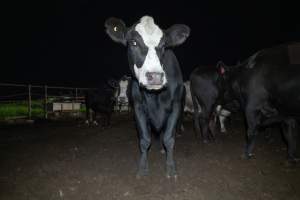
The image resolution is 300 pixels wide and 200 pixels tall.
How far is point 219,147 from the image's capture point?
697 cm

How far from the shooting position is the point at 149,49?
445 centimetres

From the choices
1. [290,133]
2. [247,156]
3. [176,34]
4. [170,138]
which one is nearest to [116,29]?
[176,34]

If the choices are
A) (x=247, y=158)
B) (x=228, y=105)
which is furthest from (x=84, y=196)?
(x=228, y=105)

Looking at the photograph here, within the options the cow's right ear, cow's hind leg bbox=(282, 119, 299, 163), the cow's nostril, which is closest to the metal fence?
the cow's right ear

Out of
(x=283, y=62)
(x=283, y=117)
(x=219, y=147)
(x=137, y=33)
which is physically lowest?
(x=219, y=147)

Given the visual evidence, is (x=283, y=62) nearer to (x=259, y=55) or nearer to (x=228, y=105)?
(x=259, y=55)

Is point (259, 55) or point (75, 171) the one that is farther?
point (259, 55)

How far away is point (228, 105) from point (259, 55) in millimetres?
2423

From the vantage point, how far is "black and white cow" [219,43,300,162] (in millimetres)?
5223

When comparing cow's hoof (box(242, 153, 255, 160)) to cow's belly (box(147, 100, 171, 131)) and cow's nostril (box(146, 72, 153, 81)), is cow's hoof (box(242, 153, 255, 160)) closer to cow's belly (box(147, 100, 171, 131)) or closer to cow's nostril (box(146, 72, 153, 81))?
cow's belly (box(147, 100, 171, 131))

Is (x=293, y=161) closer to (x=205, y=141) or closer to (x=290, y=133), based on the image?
(x=290, y=133)

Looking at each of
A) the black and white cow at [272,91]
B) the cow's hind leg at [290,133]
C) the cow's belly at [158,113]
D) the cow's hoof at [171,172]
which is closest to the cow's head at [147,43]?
the cow's belly at [158,113]

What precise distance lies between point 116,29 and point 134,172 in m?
2.36

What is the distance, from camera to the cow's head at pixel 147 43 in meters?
4.14
